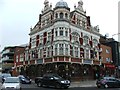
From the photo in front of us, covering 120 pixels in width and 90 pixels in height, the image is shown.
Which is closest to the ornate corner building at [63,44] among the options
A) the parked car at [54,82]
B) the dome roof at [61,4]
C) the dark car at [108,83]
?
the dome roof at [61,4]

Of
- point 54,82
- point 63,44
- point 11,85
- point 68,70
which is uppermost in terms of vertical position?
point 63,44

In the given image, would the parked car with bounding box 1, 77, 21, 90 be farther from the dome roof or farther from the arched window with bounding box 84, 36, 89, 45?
the arched window with bounding box 84, 36, 89, 45

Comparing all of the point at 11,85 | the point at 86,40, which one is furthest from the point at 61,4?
the point at 11,85

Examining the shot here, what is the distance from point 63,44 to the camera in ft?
163

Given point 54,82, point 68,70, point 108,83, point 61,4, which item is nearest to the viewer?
point 54,82

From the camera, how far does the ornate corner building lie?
49.9 meters

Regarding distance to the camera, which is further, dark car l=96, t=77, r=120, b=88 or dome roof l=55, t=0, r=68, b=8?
dome roof l=55, t=0, r=68, b=8

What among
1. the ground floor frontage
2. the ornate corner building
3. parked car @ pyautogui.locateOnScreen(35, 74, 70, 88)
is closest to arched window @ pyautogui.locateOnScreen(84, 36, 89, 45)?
the ornate corner building

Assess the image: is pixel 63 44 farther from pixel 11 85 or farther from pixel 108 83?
pixel 11 85

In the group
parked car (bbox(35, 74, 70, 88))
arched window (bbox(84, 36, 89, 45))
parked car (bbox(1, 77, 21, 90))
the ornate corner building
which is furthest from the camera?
arched window (bbox(84, 36, 89, 45))

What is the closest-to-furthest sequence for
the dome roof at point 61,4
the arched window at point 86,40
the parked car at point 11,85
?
the parked car at point 11,85
the dome roof at point 61,4
the arched window at point 86,40

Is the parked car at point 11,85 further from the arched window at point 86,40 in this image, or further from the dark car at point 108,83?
the arched window at point 86,40

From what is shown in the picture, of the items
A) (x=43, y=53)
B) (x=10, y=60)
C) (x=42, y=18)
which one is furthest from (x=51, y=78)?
(x=10, y=60)

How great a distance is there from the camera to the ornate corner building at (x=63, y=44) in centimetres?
4991
